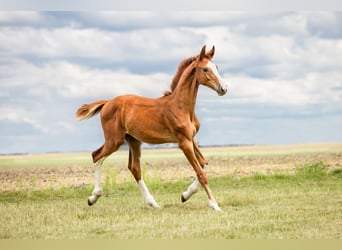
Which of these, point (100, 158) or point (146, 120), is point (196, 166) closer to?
point (146, 120)

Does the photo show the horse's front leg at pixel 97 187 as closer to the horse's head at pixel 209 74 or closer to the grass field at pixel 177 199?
the grass field at pixel 177 199

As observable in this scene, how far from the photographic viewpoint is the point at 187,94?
6.25 m

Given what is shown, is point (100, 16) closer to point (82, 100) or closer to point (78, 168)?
point (82, 100)

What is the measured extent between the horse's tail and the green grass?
107 centimetres

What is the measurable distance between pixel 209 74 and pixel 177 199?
6.35 feet

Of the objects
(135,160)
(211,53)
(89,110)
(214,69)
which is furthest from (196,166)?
(89,110)

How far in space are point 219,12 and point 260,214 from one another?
256cm

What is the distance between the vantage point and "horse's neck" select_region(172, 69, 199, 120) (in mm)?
6238

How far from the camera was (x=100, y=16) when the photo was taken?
7242 mm

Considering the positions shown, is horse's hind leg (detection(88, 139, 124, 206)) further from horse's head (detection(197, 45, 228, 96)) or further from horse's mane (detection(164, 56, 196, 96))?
horse's head (detection(197, 45, 228, 96))

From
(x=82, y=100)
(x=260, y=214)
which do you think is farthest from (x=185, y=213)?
(x=82, y=100)

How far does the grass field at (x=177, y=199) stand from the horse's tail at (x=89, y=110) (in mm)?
1071

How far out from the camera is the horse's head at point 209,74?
5941 millimetres

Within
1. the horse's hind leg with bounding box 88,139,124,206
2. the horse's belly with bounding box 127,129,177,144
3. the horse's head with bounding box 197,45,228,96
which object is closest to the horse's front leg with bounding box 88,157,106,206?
the horse's hind leg with bounding box 88,139,124,206
